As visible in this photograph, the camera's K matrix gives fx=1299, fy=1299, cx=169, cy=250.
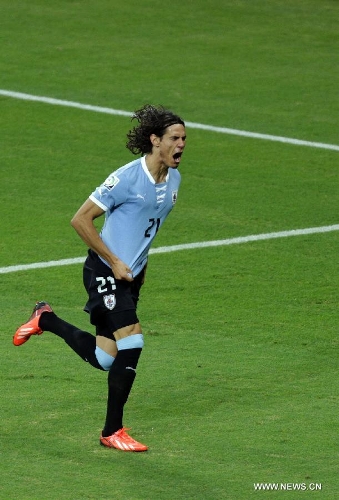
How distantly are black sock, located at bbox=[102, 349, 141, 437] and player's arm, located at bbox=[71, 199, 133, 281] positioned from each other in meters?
0.48

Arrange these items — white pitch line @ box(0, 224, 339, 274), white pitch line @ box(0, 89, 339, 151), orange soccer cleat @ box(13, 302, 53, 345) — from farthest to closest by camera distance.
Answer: white pitch line @ box(0, 89, 339, 151) → white pitch line @ box(0, 224, 339, 274) → orange soccer cleat @ box(13, 302, 53, 345)

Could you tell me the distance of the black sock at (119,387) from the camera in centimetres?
784

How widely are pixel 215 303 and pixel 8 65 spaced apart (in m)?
10.1

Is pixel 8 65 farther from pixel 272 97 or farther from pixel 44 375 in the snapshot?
pixel 44 375

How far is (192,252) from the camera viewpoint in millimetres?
12758

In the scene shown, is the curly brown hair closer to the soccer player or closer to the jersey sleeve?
the soccer player

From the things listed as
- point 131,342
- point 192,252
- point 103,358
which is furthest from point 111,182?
point 192,252

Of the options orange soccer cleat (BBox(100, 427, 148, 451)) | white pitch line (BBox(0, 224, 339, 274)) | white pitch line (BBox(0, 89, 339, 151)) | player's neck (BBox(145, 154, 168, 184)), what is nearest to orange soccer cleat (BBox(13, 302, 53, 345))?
orange soccer cleat (BBox(100, 427, 148, 451))

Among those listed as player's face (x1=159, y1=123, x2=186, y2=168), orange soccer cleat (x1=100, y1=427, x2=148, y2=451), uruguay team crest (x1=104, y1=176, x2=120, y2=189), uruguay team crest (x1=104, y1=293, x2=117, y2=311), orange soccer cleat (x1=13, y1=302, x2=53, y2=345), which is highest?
player's face (x1=159, y1=123, x2=186, y2=168)

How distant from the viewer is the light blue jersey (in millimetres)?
7891

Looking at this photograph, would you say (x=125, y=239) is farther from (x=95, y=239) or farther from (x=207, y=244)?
(x=207, y=244)

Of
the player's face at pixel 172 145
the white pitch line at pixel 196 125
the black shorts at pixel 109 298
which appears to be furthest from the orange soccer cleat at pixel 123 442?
the white pitch line at pixel 196 125

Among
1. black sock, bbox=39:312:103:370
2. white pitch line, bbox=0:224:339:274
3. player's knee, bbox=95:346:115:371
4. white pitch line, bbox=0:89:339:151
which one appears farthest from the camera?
white pitch line, bbox=0:89:339:151

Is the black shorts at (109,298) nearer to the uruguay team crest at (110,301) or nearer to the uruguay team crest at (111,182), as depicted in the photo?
the uruguay team crest at (110,301)
